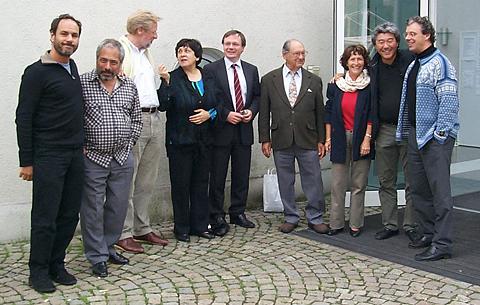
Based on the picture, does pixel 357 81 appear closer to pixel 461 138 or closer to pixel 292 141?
pixel 292 141

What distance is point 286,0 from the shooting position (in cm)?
768

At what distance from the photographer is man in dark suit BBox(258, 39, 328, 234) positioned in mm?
6512

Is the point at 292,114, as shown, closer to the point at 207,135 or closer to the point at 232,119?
the point at 232,119

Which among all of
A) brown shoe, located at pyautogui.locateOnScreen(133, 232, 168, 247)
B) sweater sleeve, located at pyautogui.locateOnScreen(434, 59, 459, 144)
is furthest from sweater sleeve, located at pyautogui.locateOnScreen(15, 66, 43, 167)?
sweater sleeve, located at pyautogui.locateOnScreen(434, 59, 459, 144)

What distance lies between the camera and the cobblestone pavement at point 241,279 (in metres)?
4.79

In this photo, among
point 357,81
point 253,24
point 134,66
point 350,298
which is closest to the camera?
point 350,298

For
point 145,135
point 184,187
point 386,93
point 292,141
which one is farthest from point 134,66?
point 386,93

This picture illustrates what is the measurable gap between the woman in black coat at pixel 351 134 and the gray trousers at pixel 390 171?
0.38 feet

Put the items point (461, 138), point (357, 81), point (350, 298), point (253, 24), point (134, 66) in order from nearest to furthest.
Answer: point (350, 298) < point (134, 66) < point (357, 81) < point (253, 24) < point (461, 138)

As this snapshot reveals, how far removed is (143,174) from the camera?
6.17 metres

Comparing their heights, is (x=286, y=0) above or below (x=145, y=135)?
above

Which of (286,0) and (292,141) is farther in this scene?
(286,0)

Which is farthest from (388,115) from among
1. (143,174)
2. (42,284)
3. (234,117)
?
(42,284)

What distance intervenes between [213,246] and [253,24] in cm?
271
